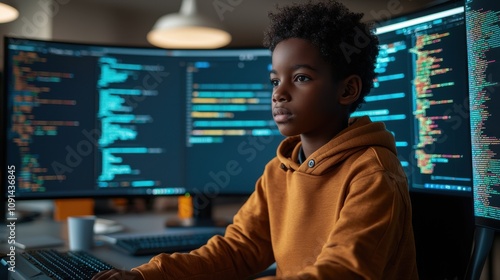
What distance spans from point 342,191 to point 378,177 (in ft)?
0.22

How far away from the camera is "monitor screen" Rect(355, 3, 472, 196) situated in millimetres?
839

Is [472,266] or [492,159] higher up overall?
[492,159]

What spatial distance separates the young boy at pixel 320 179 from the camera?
26.2 inches

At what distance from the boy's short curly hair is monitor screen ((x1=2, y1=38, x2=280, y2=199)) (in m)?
0.46

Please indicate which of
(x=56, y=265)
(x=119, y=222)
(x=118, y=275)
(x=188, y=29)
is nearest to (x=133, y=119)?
(x=119, y=222)

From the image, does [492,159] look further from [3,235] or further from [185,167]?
[3,235]

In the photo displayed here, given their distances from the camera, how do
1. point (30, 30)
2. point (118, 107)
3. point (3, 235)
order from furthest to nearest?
point (30, 30) → point (118, 107) → point (3, 235)

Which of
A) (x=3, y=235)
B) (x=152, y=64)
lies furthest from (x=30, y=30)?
(x=3, y=235)

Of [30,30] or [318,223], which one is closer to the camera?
[318,223]

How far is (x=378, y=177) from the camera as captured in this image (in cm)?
68

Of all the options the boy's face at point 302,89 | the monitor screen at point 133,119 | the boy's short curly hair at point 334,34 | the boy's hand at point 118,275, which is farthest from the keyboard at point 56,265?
the boy's short curly hair at point 334,34

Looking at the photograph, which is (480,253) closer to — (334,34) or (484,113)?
(484,113)

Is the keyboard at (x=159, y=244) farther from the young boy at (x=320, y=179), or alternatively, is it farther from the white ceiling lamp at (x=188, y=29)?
the white ceiling lamp at (x=188, y=29)

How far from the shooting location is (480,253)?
82 centimetres
